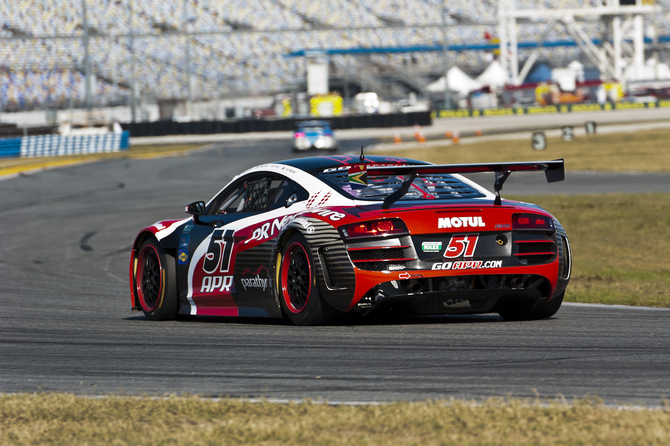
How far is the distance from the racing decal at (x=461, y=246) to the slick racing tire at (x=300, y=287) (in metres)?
0.81

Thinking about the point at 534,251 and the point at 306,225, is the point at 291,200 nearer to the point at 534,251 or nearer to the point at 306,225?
the point at 306,225

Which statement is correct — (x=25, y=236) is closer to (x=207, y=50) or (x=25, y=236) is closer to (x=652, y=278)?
(x=652, y=278)

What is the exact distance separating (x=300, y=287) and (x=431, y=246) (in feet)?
2.97

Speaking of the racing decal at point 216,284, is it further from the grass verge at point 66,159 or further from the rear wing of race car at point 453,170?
the grass verge at point 66,159

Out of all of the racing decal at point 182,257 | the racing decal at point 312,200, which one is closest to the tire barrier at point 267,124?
the racing decal at point 182,257

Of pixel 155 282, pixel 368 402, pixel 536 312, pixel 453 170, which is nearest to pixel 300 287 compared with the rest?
pixel 453 170

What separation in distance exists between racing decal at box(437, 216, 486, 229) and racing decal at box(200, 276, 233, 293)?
1722 millimetres

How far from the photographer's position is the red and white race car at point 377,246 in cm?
604

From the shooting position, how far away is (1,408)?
4.17 m

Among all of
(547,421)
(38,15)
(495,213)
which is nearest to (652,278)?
(495,213)

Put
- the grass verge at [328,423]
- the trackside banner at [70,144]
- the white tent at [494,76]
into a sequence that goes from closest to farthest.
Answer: the grass verge at [328,423], the trackside banner at [70,144], the white tent at [494,76]

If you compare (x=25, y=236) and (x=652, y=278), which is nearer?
(x=652, y=278)

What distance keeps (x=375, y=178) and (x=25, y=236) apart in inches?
409

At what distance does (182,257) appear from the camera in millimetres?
7594
